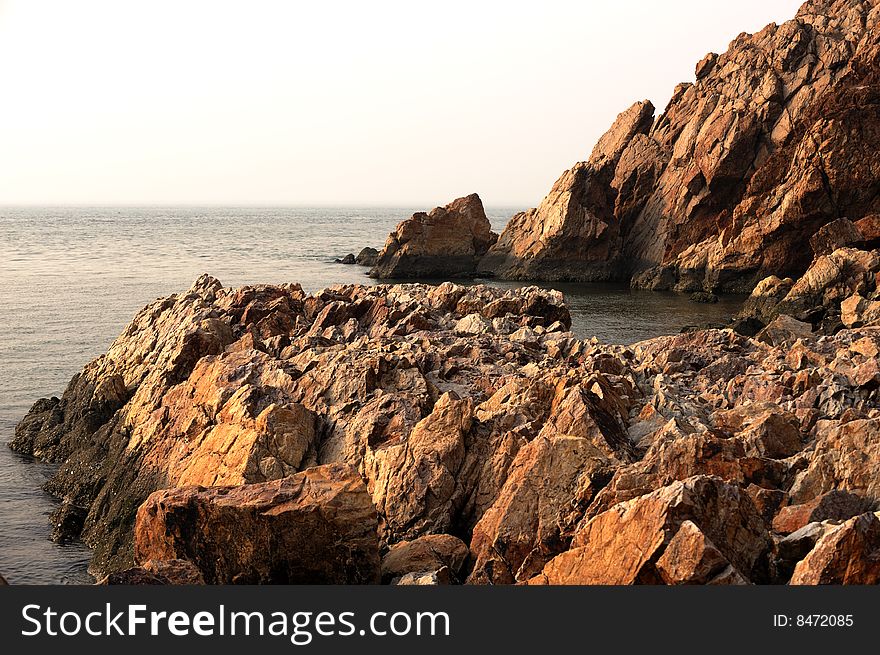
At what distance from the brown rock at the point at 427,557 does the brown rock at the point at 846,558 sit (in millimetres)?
6032

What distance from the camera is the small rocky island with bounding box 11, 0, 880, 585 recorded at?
1330cm

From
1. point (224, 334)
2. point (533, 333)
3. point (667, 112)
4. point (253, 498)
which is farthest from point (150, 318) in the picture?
point (667, 112)

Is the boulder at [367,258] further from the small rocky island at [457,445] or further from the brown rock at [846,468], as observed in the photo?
the brown rock at [846,468]

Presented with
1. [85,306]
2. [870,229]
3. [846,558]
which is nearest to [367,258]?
[85,306]

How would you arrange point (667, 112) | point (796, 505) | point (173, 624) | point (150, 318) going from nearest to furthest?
1. point (173, 624)
2. point (796, 505)
3. point (150, 318)
4. point (667, 112)

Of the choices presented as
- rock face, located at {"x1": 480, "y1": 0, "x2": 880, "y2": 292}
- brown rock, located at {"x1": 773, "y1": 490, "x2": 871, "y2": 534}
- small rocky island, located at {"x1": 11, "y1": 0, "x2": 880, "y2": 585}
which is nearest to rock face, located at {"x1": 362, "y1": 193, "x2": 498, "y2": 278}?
rock face, located at {"x1": 480, "y1": 0, "x2": 880, "y2": 292}

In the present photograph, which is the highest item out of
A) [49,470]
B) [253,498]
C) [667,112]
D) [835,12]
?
[835,12]

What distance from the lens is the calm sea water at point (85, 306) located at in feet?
91.9

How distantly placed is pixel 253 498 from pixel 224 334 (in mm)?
17791

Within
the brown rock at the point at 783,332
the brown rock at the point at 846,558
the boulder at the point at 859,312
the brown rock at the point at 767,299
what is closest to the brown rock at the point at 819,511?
the brown rock at the point at 846,558

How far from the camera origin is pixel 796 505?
48.4ft

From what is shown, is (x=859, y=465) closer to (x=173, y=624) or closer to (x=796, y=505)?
(x=796, y=505)

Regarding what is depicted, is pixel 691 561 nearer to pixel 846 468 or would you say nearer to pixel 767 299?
pixel 846 468

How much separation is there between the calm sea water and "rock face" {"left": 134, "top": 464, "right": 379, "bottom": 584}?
1027 cm
